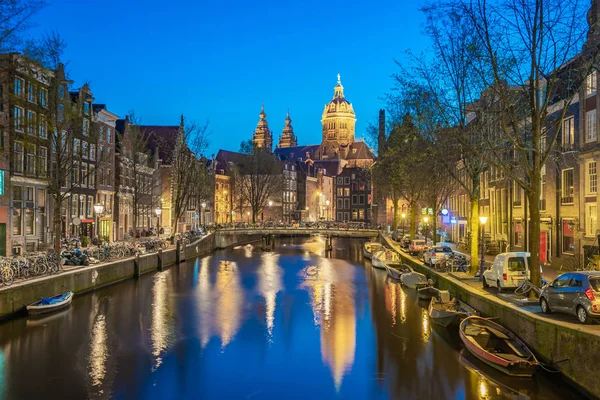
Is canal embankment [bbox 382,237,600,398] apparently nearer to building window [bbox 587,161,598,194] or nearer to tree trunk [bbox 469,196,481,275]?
tree trunk [bbox 469,196,481,275]

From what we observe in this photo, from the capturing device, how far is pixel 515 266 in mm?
27516

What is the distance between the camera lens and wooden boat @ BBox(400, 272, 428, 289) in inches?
1582

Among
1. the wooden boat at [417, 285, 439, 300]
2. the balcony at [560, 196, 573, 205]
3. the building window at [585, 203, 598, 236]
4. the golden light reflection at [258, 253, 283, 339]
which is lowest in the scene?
the golden light reflection at [258, 253, 283, 339]

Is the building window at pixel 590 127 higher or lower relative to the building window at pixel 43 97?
lower

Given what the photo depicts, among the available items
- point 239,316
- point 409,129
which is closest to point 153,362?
point 239,316

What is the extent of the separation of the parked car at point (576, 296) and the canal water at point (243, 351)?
2511mm

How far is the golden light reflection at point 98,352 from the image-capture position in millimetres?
20734

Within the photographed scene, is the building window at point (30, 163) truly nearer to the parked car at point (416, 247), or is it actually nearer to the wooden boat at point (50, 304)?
the wooden boat at point (50, 304)

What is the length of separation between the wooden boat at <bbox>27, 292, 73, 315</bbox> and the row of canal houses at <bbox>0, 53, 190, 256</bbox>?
8043 mm

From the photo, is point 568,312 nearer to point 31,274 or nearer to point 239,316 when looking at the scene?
point 239,316

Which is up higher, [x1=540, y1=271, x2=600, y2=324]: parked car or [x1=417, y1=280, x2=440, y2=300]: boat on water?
[x1=540, y1=271, x2=600, y2=324]: parked car

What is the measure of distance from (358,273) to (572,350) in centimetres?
3801

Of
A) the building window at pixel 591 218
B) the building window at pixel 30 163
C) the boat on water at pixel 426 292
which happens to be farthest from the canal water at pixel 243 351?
the building window at pixel 30 163

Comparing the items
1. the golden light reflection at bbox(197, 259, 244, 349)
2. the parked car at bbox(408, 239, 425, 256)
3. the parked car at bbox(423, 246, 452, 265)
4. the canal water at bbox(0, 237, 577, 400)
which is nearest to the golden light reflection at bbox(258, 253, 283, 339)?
the canal water at bbox(0, 237, 577, 400)
